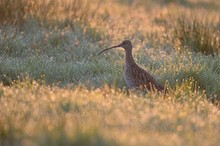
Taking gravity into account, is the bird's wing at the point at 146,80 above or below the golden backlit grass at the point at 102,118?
below

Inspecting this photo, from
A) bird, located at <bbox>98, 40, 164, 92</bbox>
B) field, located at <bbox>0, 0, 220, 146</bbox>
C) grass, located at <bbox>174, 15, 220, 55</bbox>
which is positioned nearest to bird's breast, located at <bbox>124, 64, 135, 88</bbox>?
bird, located at <bbox>98, 40, 164, 92</bbox>

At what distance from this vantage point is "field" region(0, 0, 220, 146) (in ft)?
18.4

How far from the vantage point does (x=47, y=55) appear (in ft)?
34.2

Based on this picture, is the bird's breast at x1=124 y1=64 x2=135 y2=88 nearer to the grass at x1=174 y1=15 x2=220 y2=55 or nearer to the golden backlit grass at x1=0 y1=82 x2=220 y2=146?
the golden backlit grass at x1=0 y1=82 x2=220 y2=146

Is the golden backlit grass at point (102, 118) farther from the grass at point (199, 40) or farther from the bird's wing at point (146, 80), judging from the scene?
the grass at point (199, 40)

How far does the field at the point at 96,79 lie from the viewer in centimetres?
561

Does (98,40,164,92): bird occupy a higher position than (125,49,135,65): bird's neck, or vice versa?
(125,49,135,65): bird's neck

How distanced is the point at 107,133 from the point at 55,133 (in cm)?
46

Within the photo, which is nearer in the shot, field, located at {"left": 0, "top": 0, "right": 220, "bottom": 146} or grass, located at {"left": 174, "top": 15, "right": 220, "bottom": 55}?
field, located at {"left": 0, "top": 0, "right": 220, "bottom": 146}

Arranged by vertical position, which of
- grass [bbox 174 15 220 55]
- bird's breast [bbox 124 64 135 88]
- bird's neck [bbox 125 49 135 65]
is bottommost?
grass [bbox 174 15 220 55]

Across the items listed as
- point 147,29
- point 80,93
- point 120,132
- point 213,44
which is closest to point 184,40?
point 213,44

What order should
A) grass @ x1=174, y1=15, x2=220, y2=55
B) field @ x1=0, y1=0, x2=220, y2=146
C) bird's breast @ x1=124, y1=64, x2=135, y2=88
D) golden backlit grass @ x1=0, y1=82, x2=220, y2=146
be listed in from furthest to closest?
1. grass @ x1=174, y1=15, x2=220, y2=55
2. bird's breast @ x1=124, y1=64, x2=135, y2=88
3. field @ x1=0, y1=0, x2=220, y2=146
4. golden backlit grass @ x1=0, y1=82, x2=220, y2=146

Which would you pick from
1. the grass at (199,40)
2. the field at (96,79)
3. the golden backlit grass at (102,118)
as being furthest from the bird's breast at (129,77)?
the grass at (199,40)

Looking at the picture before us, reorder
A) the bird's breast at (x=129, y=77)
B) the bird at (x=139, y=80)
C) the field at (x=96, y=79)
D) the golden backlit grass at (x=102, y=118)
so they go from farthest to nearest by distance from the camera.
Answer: the bird's breast at (x=129, y=77), the bird at (x=139, y=80), the field at (x=96, y=79), the golden backlit grass at (x=102, y=118)
